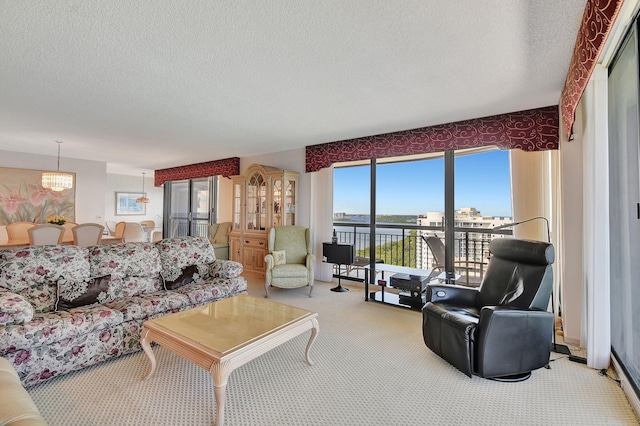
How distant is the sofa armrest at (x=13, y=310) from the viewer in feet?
6.45

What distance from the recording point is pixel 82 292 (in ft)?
8.47

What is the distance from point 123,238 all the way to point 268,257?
9.46 feet

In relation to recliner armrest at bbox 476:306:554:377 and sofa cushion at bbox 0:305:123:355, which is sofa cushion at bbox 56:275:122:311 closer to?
sofa cushion at bbox 0:305:123:355

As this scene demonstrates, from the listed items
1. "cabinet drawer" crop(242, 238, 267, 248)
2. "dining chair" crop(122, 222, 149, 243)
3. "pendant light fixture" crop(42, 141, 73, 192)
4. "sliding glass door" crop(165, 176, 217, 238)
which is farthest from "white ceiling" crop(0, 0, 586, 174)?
"sliding glass door" crop(165, 176, 217, 238)

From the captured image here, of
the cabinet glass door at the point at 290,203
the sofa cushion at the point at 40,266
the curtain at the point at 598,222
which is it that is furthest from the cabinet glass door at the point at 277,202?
the curtain at the point at 598,222

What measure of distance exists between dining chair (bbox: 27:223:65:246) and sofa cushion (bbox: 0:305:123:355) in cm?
251

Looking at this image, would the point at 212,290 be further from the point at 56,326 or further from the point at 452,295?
the point at 452,295

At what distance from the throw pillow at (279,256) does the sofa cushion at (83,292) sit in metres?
2.13

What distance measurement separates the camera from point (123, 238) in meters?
5.28

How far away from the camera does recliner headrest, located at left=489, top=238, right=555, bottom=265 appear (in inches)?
95.0

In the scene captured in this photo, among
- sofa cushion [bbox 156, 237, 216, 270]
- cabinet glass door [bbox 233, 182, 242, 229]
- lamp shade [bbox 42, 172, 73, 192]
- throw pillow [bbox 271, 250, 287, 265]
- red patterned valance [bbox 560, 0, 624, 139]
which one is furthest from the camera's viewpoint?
cabinet glass door [bbox 233, 182, 242, 229]

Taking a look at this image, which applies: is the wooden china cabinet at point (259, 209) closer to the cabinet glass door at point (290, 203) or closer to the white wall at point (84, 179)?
the cabinet glass door at point (290, 203)

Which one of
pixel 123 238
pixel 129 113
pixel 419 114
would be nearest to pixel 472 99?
pixel 419 114

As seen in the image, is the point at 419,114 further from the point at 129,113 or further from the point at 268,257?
the point at 129,113
